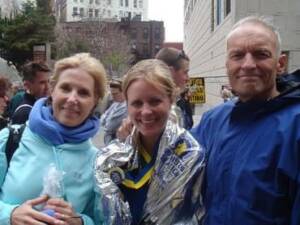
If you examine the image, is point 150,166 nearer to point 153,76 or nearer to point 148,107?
point 148,107

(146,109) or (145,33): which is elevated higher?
(145,33)

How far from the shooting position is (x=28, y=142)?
7.83ft

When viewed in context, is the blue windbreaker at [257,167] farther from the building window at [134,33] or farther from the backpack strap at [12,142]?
the building window at [134,33]

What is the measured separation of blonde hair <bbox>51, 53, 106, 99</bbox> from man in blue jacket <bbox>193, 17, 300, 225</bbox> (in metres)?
0.65

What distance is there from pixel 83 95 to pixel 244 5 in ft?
25.2

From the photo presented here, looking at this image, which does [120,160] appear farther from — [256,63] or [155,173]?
[256,63]

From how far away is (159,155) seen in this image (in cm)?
233

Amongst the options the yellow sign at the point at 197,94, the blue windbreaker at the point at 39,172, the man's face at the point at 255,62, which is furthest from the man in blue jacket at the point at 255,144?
the yellow sign at the point at 197,94

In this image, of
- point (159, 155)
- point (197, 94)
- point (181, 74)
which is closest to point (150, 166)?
point (159, 155)

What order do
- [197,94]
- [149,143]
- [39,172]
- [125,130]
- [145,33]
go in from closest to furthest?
[39,172] → [149,143] → [125,130] → [197,94] → [145,33]

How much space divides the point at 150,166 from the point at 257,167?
0.54 m

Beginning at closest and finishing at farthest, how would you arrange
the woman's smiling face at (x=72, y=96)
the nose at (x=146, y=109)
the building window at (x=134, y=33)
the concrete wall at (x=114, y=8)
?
the nose at (x=146, y=109), the woman's smiling face at (x=72, y=96), the building window at (x=134, y=33), the concrete wall at (x=114, y=8)

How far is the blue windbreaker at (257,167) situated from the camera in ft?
6.66

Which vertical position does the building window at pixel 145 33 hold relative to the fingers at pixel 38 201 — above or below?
above
